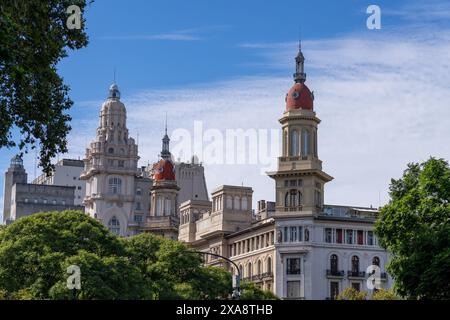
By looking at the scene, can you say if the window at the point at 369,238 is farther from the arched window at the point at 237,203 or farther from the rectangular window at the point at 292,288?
the arched window at the point at 237,203

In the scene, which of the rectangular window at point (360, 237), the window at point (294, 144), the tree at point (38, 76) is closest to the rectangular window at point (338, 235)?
the rectangular window at point (360, 237)

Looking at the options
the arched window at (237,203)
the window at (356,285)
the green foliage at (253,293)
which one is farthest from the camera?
the arched window at (237,203)

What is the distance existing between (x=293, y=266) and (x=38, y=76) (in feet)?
341

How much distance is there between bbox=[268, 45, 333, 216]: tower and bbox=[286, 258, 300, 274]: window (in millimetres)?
6628

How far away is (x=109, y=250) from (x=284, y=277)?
4648cm

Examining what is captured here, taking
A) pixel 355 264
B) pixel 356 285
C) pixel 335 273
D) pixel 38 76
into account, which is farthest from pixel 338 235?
pixel 38 76

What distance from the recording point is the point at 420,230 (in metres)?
86.4

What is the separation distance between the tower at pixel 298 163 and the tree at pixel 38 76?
325ft

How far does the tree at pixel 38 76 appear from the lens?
4782 cm

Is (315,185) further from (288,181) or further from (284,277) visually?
(284,277)

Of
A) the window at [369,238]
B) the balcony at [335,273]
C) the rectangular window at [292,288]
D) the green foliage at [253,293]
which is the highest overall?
the window at [369,238]

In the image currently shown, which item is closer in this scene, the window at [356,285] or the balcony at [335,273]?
the balcony at [335,273]

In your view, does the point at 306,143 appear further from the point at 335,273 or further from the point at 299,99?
the point at 335,273

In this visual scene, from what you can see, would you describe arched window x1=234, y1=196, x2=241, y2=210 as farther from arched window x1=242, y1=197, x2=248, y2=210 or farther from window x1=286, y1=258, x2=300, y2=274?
window x1=286, y1=258, x2=300, y2=274
